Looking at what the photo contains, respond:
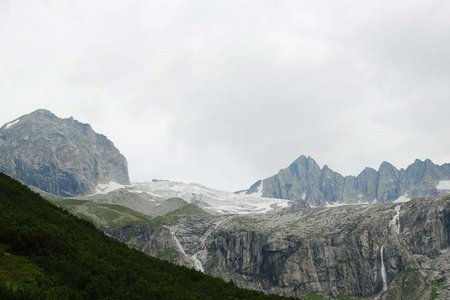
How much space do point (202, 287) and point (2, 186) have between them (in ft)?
126

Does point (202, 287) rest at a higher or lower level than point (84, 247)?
lower

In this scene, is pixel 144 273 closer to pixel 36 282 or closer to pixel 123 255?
pixel 123 255

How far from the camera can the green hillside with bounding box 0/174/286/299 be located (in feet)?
135

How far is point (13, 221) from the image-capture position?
178ft

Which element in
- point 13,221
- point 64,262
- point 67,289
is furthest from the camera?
point 13,221

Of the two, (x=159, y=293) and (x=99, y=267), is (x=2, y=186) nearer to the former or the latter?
(x=99, y=267)

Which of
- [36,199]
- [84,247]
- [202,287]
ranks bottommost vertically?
[202,287]

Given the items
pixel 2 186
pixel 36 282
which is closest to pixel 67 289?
pixel 36 282

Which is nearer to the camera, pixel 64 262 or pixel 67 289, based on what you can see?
pixel 67 289

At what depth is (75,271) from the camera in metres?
46.4

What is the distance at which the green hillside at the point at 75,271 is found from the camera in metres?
41.3

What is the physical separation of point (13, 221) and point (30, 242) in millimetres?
4830

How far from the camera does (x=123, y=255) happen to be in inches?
2667

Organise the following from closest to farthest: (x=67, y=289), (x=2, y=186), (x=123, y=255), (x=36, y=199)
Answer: (x=67, y=289) < (x=123, y=255) < (x=2, y=186) < (x=36, y=199)
